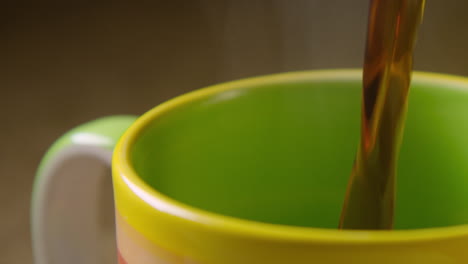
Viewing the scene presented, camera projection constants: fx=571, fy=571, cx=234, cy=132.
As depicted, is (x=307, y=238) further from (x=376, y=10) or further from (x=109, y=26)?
(x=109, y=26)

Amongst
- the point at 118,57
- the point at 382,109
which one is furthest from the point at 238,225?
the point at 118,57

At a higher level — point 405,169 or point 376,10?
point 376,10

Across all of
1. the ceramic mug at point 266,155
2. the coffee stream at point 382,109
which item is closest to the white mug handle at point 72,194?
the ceramic mug at point 266,155

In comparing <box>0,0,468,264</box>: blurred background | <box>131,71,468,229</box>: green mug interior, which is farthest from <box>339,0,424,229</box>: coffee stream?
<box>0,0,468,264</box>: blurred background

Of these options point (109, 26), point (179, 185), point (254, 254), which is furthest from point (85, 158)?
point (109, 26)

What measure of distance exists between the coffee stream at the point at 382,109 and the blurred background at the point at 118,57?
0.19 metres

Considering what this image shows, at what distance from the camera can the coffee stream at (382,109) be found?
0.26 metres

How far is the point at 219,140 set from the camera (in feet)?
1.05

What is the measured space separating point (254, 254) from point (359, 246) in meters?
0.03

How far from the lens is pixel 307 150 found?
1.14 ft

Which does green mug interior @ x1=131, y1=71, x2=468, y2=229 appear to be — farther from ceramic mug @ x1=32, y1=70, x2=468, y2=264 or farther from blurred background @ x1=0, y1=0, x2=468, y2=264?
blurred background @ x1=0, y1=0, x2=468, y2=264

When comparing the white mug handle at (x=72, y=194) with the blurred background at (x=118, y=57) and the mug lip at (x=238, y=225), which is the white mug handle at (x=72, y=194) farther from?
the blurred background at (x=118, y=57)

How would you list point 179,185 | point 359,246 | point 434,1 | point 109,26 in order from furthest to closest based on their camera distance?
point 109,26 < point 434,1 < point 179,185 < point 359,246

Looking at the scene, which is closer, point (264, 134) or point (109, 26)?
point (264, 134)
